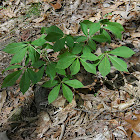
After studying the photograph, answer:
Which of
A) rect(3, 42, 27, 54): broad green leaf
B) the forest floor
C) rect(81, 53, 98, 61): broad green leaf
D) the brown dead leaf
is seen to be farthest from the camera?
the brown dead leaf

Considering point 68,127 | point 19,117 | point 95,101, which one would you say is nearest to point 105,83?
point 95,101

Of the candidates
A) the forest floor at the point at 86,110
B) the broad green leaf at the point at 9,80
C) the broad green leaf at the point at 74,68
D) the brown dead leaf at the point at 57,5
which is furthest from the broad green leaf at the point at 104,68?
the brown dead leaf at the point at 57,5

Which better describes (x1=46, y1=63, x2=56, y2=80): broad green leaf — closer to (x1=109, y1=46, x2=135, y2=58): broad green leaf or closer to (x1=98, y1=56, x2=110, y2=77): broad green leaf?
(x1=98, y1=56, x2=110, y2=77): broad green leaf

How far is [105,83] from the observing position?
1.87 m

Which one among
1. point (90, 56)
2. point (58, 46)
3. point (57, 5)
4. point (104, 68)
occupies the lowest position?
point (104, 68)

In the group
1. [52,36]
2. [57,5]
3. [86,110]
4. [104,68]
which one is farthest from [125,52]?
[57,5]

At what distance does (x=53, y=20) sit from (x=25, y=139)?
2394 millimetres

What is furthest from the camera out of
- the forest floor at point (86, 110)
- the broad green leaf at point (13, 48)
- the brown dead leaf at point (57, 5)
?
the brown dead leaf at point (57, 5)

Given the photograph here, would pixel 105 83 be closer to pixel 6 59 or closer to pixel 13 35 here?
pixel 6 59

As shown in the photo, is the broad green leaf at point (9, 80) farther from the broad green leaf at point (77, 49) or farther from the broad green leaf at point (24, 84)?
the broad green leaf at point (77, 49)

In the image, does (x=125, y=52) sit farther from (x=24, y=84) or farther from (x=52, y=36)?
(x=24, y=84)

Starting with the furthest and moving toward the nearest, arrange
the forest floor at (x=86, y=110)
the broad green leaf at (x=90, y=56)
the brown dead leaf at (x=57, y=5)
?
the brown dead leaf at (x=57, y=5)
the forest floor at (x=86, y=110)
the broad green leaf at (x=90, y=56)

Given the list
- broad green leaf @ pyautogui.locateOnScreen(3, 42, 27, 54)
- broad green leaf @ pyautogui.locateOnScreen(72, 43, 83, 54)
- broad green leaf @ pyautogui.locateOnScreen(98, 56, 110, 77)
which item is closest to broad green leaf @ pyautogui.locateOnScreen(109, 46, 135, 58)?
broad green leaf @ pyautogui.locateOnScreen(98, 56, 110, 77)

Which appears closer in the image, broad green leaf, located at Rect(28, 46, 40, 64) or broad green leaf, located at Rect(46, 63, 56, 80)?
broad green leaf, located at Rect(46, 63, 56, 80)
